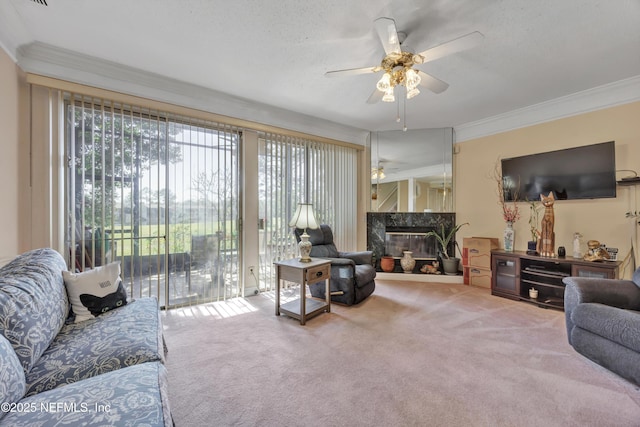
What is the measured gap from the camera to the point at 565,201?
3.39m

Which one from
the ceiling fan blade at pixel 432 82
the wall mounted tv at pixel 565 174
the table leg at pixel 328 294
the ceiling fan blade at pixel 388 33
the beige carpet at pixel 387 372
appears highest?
the ceiling fan blade at pixel 388 33

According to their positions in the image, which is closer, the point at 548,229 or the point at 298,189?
the point at 548,229

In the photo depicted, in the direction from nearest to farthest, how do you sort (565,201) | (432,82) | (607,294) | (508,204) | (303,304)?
(607,294) → (432,82) → (303,304) → (565,201) → (508,204)

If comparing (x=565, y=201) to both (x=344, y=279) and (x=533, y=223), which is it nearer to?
(x=533, y=223)

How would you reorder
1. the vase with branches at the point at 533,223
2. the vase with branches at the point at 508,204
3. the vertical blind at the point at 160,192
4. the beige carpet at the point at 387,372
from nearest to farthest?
the beige carpet at the point at 387,372 < the vertical blind at the point at 160,192 < the vase with branches at the point at 533,223 < the vase with branches at the point at 508,204

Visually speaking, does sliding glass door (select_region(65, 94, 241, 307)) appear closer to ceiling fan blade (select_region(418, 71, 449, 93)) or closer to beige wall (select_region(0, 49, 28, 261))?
beige wall (select_region(0, 49, 28, 261))

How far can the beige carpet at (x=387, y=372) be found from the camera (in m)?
1.47

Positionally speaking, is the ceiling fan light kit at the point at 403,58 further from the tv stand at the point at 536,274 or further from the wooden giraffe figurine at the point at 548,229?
the tv stand at the point at 536,274

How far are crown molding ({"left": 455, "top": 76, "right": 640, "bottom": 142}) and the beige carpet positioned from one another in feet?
8.21

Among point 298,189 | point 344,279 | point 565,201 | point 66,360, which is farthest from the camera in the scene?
point 298,189

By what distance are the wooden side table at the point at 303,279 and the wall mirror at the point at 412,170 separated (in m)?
Answer: 2.26

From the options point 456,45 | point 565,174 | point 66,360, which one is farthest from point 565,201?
point 66,360

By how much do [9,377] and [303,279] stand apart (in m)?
1.96

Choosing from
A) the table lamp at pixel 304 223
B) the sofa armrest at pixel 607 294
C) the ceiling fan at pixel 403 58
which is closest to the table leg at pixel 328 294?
the table lamp at pixel 304 223
